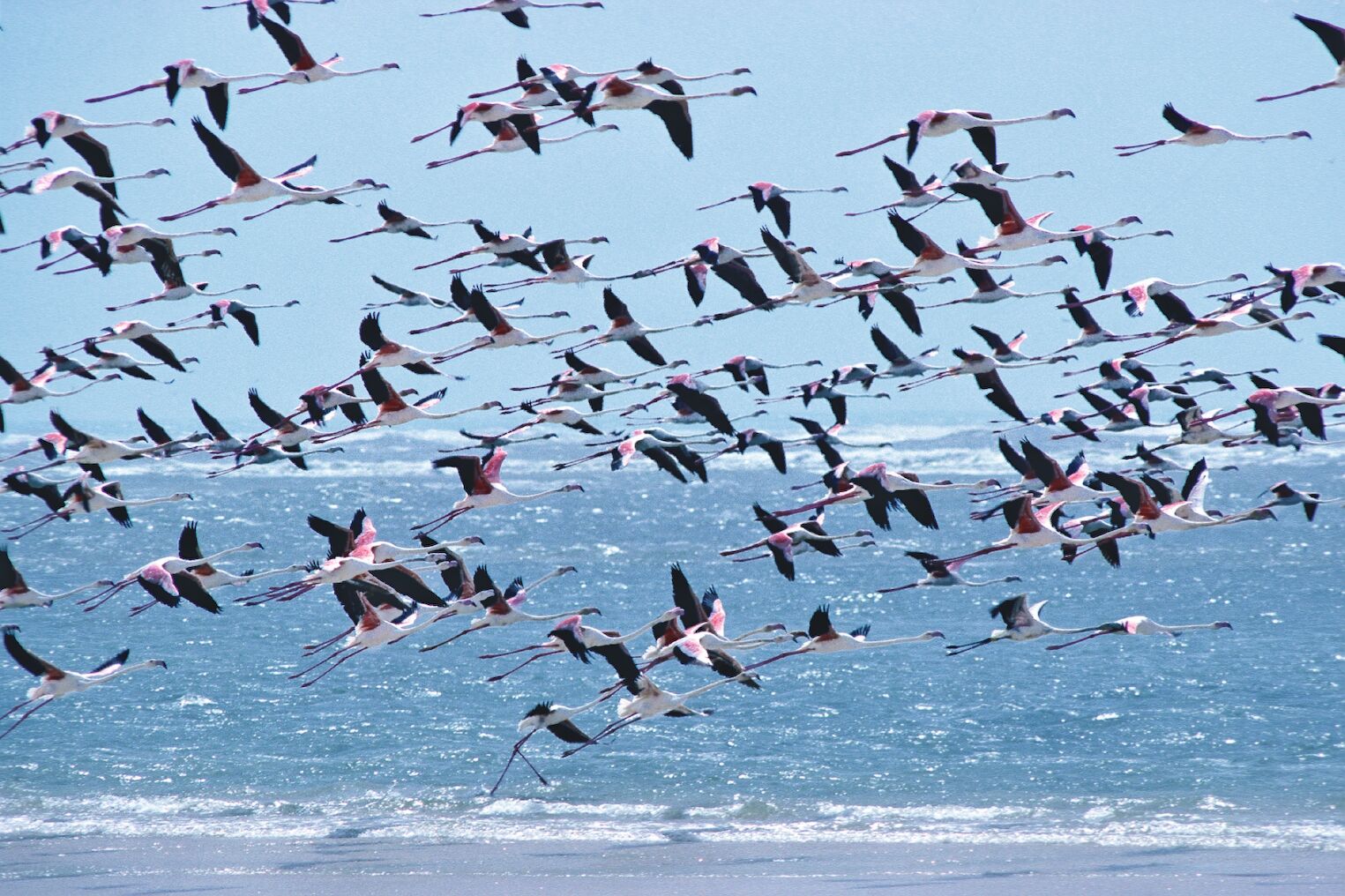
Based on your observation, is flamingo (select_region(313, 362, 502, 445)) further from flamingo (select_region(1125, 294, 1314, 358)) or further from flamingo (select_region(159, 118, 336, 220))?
flamingo (select_region(1125, 294, 1314, 358))

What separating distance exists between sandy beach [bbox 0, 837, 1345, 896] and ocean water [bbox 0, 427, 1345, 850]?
28.2 inches

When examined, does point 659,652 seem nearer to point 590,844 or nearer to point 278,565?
point 590,844

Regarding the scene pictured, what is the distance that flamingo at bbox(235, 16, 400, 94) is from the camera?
17.7m

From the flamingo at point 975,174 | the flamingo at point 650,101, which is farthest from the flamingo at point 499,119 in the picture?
the flamingo at point 975,174

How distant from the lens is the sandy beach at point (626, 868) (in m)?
18.0

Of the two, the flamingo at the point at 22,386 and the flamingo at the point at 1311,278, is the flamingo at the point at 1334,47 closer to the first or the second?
the flamingo at the point at 1311,278

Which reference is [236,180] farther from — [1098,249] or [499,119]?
[1098,249]

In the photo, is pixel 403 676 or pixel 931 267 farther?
pixel 403 676

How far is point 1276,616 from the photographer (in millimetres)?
41062

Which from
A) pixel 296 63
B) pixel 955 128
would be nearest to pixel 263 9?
pixel 296 63

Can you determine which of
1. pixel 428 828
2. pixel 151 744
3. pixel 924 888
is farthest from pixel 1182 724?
pixel 151 744

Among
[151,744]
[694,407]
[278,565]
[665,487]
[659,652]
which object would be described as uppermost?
[694,407]

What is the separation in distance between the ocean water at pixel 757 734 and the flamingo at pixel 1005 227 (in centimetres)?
742

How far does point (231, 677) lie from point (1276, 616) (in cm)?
2527
